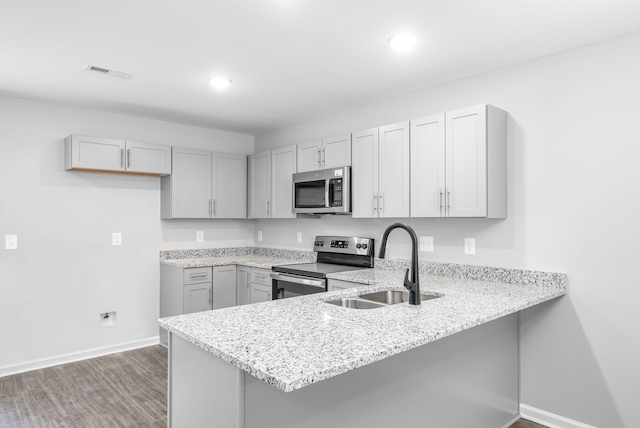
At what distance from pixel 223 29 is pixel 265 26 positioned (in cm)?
25

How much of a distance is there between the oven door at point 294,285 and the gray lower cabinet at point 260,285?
0.40ft

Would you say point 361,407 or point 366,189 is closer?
point 361,407

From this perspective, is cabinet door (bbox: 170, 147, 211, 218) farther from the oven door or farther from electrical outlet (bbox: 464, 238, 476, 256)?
electrical outlet (bbox: 464, 238, 476, 256)

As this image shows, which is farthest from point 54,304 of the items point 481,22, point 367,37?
point 481,22

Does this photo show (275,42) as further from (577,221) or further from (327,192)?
(577,221)

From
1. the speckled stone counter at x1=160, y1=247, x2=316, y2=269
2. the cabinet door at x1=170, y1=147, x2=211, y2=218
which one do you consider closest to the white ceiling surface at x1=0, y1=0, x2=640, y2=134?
the cabinet door at x1=170, y1=147, x2=211, y2=218

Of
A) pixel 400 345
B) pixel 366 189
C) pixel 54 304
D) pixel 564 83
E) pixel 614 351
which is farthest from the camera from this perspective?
pixel 54 304

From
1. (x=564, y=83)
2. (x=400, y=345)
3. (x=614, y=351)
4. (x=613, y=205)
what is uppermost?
(x=564, y=83)

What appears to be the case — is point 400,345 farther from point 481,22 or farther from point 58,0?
point 58,0

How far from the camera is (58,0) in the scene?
2037 mm

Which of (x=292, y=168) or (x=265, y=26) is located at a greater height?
(x=265, y=26)

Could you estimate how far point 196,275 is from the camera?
13.5ft

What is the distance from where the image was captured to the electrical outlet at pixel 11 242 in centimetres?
357

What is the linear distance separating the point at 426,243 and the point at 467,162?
0.85 meters
